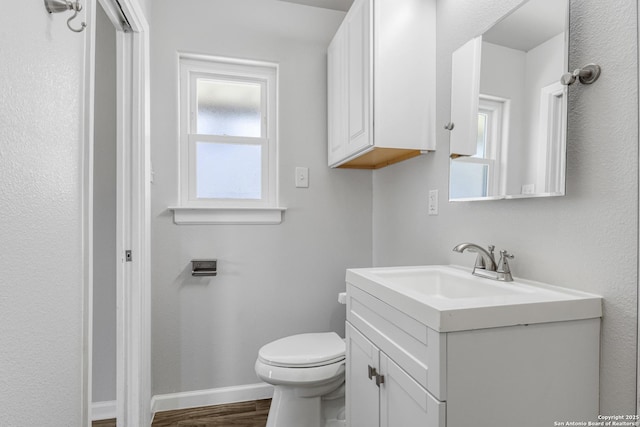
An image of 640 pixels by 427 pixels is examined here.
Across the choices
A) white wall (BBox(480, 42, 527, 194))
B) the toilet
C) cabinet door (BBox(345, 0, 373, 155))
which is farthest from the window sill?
white wall (BBox(480, 42, 527, 194))

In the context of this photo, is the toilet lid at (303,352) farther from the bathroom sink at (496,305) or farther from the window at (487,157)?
the window at (487,157)

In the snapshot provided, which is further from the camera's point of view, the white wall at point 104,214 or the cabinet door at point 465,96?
the white wall at point 104,214

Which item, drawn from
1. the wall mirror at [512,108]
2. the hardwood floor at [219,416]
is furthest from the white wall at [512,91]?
the hardwood floor at [219,416]

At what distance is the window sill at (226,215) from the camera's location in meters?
1.85

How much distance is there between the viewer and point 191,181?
194 cm

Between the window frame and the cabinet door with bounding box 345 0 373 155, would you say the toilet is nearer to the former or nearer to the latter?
the window frame

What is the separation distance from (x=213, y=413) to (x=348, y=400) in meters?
0.98

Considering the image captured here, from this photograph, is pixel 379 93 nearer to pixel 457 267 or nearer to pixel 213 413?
pixel 457 267

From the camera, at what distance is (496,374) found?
75 centimetres

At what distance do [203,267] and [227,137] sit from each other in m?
0.79

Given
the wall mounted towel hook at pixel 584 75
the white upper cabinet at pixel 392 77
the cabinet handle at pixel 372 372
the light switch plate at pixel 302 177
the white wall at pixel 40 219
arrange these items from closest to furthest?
the white wall at pixel 40 219
the wall mounted towel hook at pixel 584 75
the cabinet handle at pixel 372 372
the white upper cabinet at pixel 392 77
the light switch plate at pixel 302 177

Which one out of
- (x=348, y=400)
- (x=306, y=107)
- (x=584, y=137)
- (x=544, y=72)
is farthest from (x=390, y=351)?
(x=306, y=107)

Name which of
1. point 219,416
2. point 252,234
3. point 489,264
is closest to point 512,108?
point 489,264

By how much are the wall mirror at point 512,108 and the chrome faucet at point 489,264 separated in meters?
0.19
